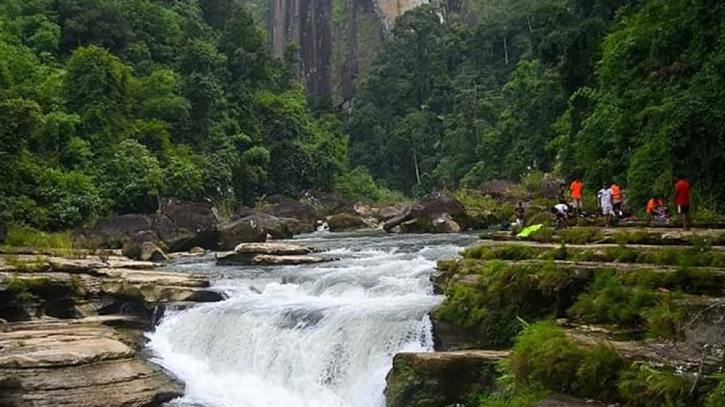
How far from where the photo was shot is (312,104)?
79.4m

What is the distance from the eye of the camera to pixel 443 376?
403 inches

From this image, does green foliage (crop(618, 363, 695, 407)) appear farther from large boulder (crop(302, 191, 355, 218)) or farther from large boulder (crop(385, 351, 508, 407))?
large boulder (crop(302, 191, 355, 218))

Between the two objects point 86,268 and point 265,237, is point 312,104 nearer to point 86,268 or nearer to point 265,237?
point 265,237

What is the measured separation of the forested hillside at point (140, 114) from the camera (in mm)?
28984

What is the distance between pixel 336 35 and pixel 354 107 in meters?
17.4

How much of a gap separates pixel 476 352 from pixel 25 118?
21.8 m

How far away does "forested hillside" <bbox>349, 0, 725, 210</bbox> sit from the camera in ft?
34.8

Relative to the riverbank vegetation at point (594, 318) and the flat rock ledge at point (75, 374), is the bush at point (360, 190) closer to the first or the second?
the flat rock ledge at point (75, 374)

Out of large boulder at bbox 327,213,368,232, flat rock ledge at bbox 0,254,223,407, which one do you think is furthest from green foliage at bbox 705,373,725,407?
large boulder at bbox 327,213,368,232

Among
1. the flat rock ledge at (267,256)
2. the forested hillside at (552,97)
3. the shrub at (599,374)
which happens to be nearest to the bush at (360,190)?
the forested hillside at (552,97)

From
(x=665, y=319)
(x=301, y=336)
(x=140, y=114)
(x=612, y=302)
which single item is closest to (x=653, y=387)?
(x=665, y=319)

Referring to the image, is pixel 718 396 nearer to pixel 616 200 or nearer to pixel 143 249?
pixel 616 200

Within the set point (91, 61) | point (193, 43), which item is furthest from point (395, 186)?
point (91, 61)

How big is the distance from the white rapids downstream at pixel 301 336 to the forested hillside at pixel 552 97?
5440 mm
